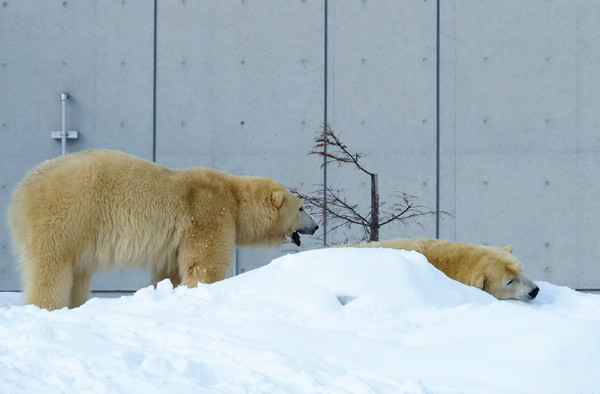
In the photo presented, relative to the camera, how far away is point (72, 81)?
9.73m

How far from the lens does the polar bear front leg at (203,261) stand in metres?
5.39

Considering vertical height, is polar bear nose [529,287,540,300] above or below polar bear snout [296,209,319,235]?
below

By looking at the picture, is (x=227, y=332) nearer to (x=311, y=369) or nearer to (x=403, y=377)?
(x=311, y=369)

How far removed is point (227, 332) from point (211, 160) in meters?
6.49

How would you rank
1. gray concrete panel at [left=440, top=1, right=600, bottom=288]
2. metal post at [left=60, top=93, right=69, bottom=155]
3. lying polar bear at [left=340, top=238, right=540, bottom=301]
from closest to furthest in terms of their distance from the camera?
lying polar bear at [left=340, top=238, right=540, bottom=301] < gray concrete panel at [left=440, top=1, right=600, bottom=288] < metal post at [left=60, top=93, right=69, bottom=155]

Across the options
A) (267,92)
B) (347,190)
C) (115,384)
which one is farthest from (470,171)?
(115,384)

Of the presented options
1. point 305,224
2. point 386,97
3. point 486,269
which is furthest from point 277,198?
point 386,97

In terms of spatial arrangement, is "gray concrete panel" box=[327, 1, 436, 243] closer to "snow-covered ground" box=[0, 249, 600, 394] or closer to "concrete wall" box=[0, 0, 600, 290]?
"concrete wall" box=[0, 0, 600, 290]

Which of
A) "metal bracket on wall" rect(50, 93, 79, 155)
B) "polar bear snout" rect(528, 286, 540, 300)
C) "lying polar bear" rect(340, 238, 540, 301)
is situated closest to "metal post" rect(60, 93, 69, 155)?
"metal bracket on wall" rect(50, 93, 79, 155)

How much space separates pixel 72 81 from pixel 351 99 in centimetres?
348

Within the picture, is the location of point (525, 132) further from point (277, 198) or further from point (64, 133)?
point (64, 133)

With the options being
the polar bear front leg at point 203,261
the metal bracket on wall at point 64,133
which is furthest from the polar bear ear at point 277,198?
the metal bracket on wall at point 64,133

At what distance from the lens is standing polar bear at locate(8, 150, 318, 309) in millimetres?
4941

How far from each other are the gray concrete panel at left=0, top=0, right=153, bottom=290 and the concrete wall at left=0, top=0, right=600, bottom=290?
18 millimetres
